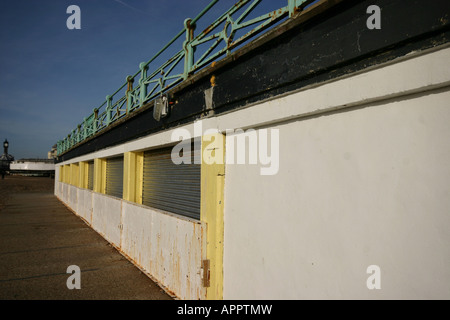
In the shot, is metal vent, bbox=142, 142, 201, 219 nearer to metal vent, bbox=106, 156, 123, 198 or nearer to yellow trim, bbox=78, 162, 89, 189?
metal vent, bbox=106, 156, 123, 198

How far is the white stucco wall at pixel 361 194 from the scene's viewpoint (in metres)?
1.86

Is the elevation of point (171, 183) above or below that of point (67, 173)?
above

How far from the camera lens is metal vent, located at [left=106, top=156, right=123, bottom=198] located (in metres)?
8.61

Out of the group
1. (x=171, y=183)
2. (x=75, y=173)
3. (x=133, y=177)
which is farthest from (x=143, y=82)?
(x=75, y=173)

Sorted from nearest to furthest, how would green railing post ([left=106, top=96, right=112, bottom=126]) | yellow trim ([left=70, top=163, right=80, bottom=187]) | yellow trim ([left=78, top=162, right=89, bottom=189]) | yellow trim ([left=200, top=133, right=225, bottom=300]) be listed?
yellow trim ([left=200, top=133, right=225, bottom=300]) → green railing post ([left=106, top=96, right=112, bottom=126]) → yellow trim ([left=78, top=162, right=89, bottom=189]) → yellow trim ([left=70, top=163, right=80, bottom=187])

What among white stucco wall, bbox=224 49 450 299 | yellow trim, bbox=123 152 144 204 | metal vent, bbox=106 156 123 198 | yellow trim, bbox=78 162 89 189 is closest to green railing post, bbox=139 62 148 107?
yellow trim, bbox=123 152 144 204

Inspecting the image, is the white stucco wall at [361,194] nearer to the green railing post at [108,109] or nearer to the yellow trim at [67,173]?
the green railing post at [108,109]

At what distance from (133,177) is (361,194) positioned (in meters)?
5.92

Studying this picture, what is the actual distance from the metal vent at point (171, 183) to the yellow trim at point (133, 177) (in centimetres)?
18

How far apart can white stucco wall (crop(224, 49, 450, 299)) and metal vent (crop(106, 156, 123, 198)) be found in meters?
6.46

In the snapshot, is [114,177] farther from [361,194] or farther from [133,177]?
[361,194]

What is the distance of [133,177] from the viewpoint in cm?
703

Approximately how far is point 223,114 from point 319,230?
202 centimetres

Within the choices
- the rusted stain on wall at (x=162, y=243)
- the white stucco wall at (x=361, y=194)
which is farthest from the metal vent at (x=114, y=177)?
the white stucco wall at (x=361, y=194)
